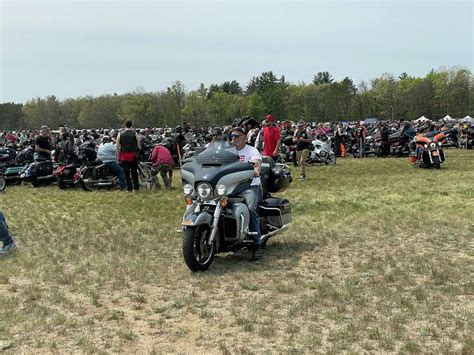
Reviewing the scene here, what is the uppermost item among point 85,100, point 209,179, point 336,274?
point 85,100

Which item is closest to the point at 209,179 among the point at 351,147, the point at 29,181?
the point at 29,181

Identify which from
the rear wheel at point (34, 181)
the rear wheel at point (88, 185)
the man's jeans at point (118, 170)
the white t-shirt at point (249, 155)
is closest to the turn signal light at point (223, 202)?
the white t-shirt at point (249, 155)

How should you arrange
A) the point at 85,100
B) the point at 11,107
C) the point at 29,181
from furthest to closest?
1. the point at 11,107
2. the point at 85,100
3. the point at 29,181

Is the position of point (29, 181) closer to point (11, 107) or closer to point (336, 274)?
point (336, 274)

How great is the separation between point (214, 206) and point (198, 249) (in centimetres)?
51

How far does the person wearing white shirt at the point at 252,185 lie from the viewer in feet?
21.3

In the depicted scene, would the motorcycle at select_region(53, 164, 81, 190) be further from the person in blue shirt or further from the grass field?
the grass field

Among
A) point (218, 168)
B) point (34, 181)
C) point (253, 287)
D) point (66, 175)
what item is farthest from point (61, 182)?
point (253, 287)

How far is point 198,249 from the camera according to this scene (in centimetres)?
595

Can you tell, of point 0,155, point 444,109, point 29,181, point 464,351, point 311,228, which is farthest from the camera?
point 444,109

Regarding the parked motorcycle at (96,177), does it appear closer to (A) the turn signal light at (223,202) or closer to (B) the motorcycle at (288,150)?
(B) the motorcycle at (288,150)

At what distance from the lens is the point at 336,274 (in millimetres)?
5812

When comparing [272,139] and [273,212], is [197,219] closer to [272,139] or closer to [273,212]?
[273,212]

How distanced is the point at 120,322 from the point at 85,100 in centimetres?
9900
